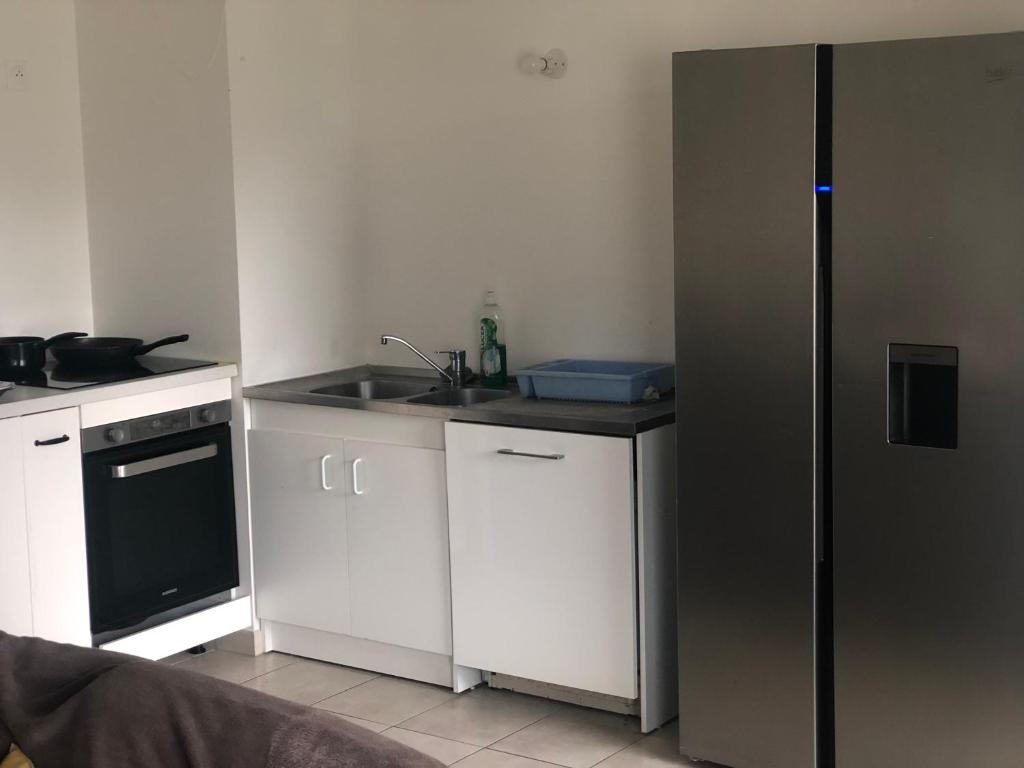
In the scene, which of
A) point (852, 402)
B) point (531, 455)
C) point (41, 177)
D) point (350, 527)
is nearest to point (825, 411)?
point (852, 402)

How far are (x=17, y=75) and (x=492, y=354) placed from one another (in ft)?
5.75

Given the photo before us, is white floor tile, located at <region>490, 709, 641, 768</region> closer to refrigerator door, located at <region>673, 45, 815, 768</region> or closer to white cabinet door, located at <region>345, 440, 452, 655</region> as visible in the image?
refrigerator door, located at <region>673, 45, 815, 768</region>

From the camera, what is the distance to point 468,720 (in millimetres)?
3662

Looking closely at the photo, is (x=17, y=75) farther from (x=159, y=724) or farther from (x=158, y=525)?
(x=159, y=724)

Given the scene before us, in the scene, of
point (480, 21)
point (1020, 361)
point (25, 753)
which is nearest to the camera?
point (25, 753)

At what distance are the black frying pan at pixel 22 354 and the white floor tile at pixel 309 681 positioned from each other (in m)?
1.17

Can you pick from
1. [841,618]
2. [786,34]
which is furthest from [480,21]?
[841,618]

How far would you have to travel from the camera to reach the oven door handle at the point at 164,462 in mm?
3762

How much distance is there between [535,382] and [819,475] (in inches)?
39.1

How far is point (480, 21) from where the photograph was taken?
4.11 meters

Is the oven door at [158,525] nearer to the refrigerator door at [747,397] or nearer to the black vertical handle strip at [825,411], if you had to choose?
the refrigerator door at [747,397]

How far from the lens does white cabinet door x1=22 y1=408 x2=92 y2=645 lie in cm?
354

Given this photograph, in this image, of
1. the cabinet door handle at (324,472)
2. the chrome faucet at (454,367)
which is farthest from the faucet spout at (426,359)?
the cabinet door handle at (324,472)

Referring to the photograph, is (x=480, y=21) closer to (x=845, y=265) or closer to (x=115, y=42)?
(x=115, y=42)
